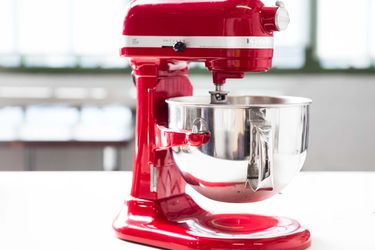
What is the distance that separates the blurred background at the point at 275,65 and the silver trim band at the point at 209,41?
3506mm

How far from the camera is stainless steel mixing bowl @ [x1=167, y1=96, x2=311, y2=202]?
3.25 ft

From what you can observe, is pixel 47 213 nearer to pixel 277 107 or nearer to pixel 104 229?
pixel 104 229

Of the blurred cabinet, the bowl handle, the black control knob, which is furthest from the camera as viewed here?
the blurred cabinet

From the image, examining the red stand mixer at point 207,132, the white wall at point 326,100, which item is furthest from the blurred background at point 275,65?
the red stand mixer at point 207,132

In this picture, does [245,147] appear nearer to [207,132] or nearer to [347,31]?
[207,132]

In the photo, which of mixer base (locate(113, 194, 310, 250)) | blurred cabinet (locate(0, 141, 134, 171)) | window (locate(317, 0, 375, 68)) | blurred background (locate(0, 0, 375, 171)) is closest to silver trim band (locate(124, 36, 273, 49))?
mixer base (locate(113, 194, 310, 250))

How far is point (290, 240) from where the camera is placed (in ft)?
3.36

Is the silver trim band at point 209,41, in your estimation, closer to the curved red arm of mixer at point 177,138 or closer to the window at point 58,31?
the curved red arm of mixer at point 177,138

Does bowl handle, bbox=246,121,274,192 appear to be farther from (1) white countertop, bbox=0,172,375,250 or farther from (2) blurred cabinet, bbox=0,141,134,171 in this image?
(2) blurred cabinet, bbox=0,141,134,171

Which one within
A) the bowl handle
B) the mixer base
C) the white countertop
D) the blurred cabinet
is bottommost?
the blurred cabinet

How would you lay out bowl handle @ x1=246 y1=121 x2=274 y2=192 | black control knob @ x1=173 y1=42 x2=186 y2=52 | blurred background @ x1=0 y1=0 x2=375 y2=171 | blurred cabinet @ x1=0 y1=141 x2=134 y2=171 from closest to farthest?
bowl handle @ x1=246 y1=121 x2=274 y2=192 → black control knob @ x1=173 y1=42 x2=186 y2=52 → blurred cabinet @ x1=0 y1=141 x2=134 y2=171 → blurred background @ x1=0 y1=0 x2=375 y2=171

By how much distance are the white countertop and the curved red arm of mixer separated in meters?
0.16

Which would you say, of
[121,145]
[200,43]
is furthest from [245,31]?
[121,145]

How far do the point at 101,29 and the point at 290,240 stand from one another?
12.6ft
